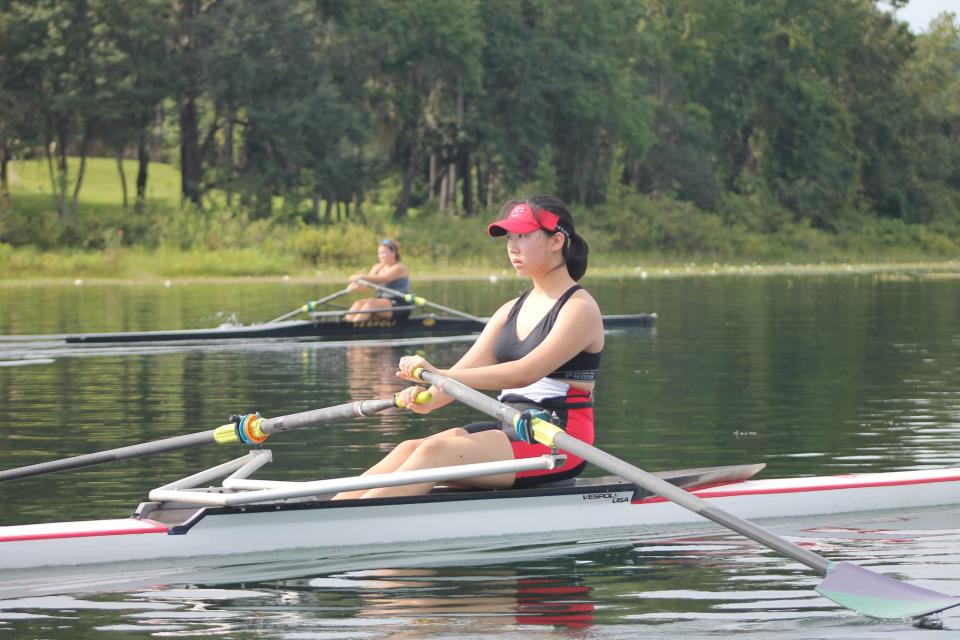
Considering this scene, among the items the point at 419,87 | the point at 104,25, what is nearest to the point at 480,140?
the point at 419,87

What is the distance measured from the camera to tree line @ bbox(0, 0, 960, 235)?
51.1 meters

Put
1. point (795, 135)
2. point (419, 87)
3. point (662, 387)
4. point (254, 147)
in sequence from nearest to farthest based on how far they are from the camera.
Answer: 1. point (662, 387)
2. point (254, 147)
3. point (419, 87)
4. point (795, 135)

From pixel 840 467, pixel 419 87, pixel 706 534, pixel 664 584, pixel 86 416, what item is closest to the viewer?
pixel 664 584

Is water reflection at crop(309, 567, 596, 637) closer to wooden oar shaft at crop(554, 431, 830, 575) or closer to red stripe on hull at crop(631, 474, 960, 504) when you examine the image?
wooden oar shaft at crop(554, 431, 830, 575)

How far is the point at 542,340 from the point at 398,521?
1.18 meters

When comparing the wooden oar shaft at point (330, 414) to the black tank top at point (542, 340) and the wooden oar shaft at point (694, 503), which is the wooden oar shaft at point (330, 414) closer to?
the black tank top at point (542, 340)

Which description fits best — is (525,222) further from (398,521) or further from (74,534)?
(74,534)

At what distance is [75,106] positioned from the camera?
49156 mm

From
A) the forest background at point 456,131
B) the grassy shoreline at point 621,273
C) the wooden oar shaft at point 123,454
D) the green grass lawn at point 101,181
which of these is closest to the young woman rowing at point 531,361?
the wooden oar shaft at point 123,454

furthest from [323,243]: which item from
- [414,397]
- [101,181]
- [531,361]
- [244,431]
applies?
[531,361]

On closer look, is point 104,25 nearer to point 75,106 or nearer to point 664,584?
point 75,106

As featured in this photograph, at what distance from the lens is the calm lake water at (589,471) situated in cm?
728

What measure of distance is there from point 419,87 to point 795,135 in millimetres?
22575

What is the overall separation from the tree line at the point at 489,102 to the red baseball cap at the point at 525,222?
42.0 metres
